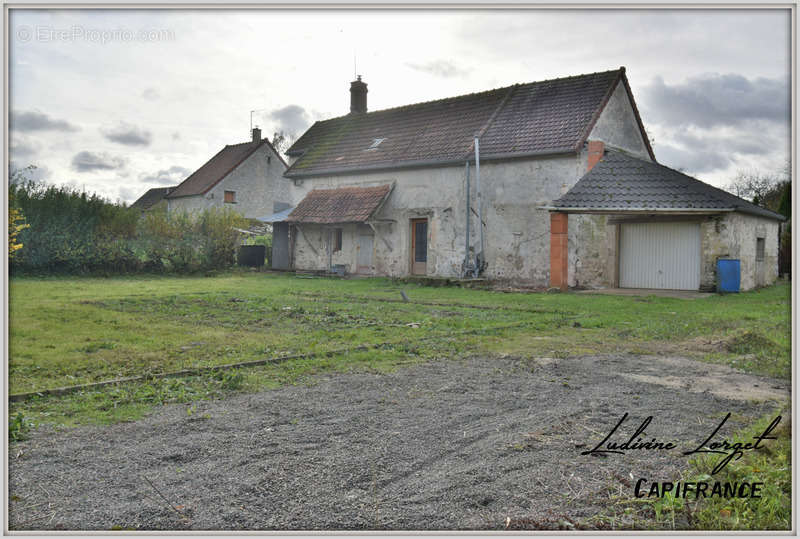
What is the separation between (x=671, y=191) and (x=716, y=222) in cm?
137

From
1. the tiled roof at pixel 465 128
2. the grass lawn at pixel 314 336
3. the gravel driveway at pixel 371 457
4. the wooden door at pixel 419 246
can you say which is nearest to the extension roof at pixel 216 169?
the tiled roof at pixel 465 128

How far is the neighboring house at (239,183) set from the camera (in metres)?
35.6

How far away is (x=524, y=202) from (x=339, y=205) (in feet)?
24.3

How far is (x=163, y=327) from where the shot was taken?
30.4 ft

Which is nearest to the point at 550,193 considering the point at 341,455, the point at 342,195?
the point at 342,195

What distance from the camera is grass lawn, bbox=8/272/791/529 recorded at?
5.01m

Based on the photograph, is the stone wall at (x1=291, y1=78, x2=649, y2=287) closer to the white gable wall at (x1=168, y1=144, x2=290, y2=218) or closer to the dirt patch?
the dirt patch

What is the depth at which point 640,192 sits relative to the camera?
1712 cm

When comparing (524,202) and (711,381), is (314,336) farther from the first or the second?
(524,202)

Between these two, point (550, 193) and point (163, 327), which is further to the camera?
point (550, 193)

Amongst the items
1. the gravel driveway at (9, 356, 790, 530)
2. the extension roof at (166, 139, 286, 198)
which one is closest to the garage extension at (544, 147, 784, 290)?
the gravel driveway at (9, 356, 790, 530)

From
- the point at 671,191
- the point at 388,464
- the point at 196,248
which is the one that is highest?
the point at 671,191

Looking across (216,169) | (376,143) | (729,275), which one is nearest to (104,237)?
(376,143)

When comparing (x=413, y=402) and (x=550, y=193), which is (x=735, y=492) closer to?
(x=413, y=402)
